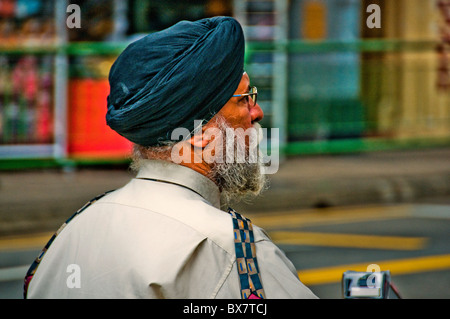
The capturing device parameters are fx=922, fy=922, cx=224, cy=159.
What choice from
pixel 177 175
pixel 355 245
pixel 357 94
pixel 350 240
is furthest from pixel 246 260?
pixel 357 94

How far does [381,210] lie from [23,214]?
3692mm

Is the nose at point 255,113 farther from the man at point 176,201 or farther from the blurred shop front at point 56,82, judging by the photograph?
the blurred shop front at point 56,82

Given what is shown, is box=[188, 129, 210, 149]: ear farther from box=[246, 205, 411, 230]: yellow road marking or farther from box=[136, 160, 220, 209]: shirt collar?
box=[246, 205, 411, 230]: yellow road marking

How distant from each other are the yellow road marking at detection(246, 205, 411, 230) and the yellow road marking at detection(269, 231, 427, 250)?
0.50 metres

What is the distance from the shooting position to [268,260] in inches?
70.5

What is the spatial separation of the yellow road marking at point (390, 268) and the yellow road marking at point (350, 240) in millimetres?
484

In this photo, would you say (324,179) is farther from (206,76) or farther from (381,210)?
(206,76)

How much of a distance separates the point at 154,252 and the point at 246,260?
176 mm

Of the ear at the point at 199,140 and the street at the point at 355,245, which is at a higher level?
the ear at the point at 199,140

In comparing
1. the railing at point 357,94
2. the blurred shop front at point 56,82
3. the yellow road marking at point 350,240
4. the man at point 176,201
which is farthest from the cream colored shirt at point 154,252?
the railing at point 357,94

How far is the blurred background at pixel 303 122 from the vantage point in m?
7.99

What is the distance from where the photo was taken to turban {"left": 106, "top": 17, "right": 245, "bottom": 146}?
1.89 meters

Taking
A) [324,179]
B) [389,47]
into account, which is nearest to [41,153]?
[324,179]

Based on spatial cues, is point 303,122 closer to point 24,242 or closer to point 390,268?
point 24,242
